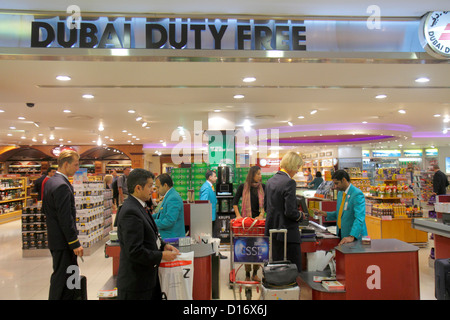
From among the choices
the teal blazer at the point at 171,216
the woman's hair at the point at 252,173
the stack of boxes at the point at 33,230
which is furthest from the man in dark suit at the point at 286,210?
the stack of boxes at the point at 33,230

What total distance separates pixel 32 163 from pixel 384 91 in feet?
71.6

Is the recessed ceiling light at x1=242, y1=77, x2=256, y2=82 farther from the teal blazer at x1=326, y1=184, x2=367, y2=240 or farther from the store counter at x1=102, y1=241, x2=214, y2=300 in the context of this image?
the store counter at x1=102, y1=241, x2=214, y2=300

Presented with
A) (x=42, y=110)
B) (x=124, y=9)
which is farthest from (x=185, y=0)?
(x=42, y=110)

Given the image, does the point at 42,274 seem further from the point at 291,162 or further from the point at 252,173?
the point at 291,162

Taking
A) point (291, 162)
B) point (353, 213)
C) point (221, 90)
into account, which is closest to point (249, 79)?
point (221, 90)

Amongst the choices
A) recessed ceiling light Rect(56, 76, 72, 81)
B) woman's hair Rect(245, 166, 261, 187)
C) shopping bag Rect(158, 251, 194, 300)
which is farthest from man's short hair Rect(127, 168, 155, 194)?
woman's hair Rect(245, 166, 261, 187)

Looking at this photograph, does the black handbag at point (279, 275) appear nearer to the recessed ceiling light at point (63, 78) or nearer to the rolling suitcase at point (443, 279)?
the rolling suitcase at point (443, 279)

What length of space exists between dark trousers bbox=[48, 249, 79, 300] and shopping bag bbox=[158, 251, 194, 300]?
1200mm

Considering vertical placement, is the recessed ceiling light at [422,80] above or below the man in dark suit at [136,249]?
above

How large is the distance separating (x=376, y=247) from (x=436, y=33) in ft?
8.50

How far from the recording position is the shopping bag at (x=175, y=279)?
269 cm

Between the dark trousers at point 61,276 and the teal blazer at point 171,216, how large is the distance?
0.98 m

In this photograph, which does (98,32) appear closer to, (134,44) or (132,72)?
(134,44)

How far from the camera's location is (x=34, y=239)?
690 cm
